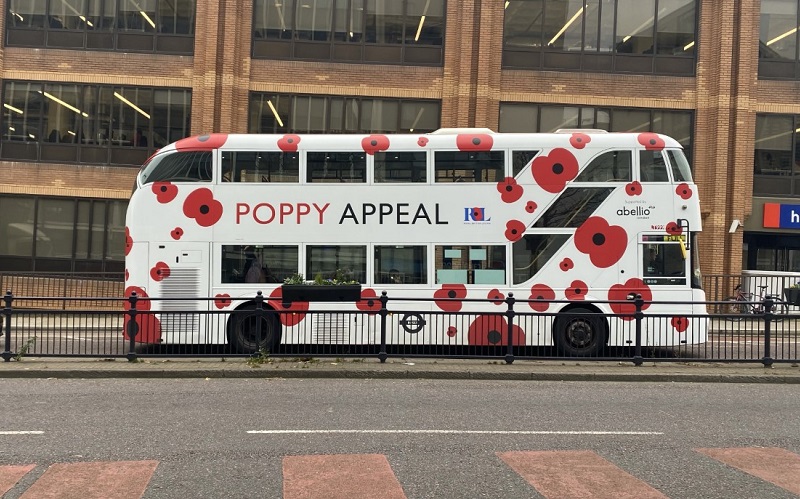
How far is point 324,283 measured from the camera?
36.3ft

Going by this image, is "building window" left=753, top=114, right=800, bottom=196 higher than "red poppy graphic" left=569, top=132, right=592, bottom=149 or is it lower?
higher

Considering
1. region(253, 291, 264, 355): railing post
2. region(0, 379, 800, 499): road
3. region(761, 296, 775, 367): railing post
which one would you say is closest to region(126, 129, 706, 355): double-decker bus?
region(253, 291, 264, 355): railing post

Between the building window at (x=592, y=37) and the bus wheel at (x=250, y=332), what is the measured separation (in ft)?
45.9

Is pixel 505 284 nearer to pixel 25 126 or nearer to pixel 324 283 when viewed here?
pixel 324 283

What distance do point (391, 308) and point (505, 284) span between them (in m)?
2.17

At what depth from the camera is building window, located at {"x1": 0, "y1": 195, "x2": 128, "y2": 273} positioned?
65.5ft

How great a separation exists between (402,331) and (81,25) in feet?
55.6

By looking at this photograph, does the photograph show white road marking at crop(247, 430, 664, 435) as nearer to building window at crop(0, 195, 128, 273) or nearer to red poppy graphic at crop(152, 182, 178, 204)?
red poppy graphic at crop(152, 182, 178, 204)

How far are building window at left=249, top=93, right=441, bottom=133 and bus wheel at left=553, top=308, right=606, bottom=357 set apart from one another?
1144 centimetres

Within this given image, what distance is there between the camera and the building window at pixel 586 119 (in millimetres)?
20766

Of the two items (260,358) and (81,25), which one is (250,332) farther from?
(81,25)

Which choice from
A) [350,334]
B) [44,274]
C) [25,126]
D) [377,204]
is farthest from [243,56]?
[350,334]

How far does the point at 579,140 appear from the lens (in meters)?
11.3

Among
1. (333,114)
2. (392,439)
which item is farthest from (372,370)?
(333,114)
